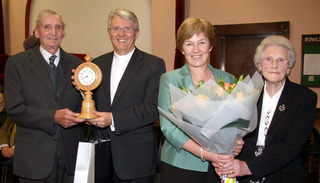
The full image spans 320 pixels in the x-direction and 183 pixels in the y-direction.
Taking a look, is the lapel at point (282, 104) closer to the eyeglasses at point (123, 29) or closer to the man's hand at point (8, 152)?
the eyeglasses at point (123, 29)

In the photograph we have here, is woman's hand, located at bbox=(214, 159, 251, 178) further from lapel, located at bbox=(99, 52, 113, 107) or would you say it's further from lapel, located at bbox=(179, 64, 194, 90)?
lapel, located at bbox=(99, 52, 113, 107)

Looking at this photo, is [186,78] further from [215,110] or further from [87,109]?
[87,109]

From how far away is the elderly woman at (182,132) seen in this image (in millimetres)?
1776

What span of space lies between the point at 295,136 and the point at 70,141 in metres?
1.42

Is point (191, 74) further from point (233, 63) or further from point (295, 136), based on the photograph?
point (233, 63)

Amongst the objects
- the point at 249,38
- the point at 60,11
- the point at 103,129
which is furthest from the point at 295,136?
the point at 60,11

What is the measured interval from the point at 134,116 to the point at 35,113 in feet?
2.05

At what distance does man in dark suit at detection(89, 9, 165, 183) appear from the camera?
6.98 ft

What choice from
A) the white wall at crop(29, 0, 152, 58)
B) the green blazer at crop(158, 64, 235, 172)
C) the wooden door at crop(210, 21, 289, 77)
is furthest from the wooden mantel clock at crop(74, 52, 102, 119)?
the white wall at crop(29, 0, 152, 58)

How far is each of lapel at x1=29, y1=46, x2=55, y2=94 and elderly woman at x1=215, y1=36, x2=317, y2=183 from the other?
1306 mm

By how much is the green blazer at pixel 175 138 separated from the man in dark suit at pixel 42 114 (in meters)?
0.58

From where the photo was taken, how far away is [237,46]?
5523 millimetres

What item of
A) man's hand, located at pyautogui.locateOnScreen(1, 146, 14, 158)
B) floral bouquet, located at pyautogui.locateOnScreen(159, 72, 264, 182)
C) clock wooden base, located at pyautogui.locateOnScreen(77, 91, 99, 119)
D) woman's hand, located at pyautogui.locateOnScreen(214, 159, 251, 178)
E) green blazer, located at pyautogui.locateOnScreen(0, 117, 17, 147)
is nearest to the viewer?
floral bouquet, located at pyautogui.locateOnScreen(159, 72, 264, 182)

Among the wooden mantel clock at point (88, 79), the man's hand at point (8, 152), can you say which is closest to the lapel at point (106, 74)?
the wooden mantel clock at point (88, 79)
